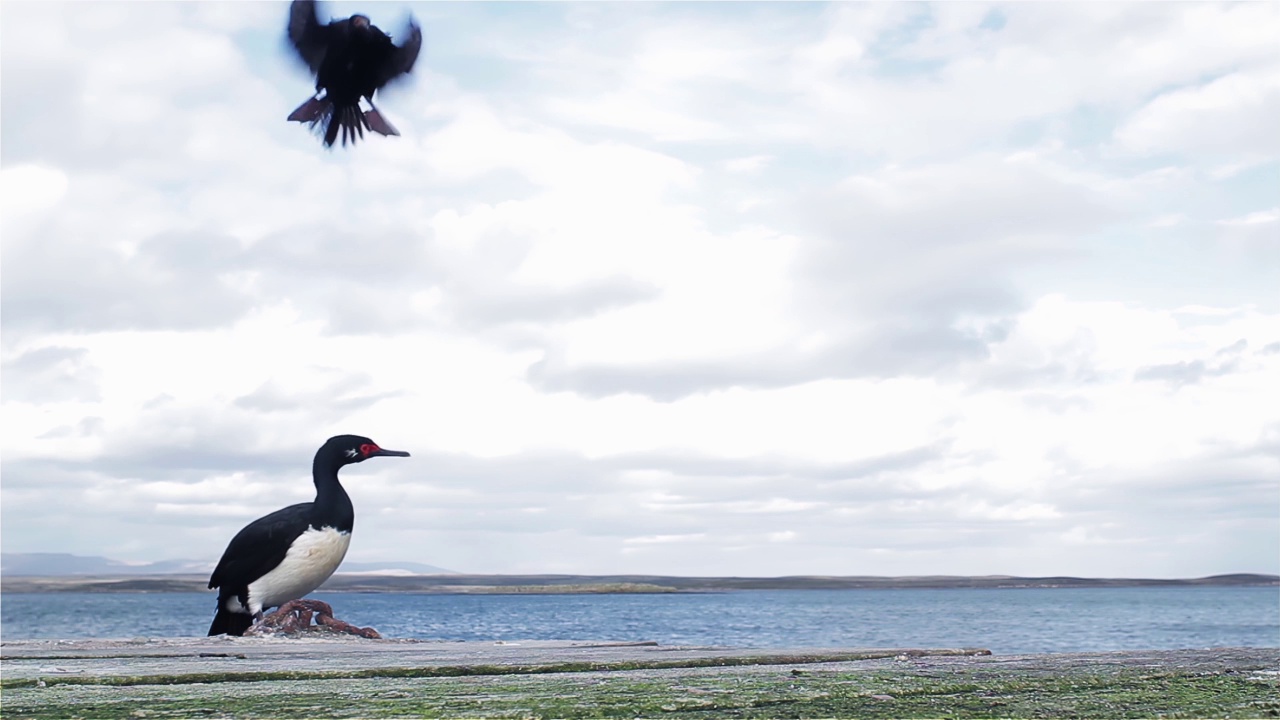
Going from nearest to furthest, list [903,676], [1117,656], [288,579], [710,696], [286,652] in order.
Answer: [710,696], [903,676], [1117,656], [286,652], [288,579]

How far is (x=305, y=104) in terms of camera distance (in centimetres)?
760

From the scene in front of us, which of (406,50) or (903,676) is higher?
(406,50)

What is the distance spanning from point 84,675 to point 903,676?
179 inches

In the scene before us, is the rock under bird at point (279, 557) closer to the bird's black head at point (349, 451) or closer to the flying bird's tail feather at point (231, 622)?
the flying bird's tail feather at point (231, 622)

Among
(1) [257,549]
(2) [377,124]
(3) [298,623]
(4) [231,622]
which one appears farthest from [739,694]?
(4) [231,622]

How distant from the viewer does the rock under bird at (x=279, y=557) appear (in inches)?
485

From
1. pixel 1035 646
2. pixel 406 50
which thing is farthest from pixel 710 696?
pixel 1035 646

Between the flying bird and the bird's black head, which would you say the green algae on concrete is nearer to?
the flying bird

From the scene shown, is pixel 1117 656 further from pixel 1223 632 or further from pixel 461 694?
pixel 1223 632

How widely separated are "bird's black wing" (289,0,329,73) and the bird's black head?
22.1ft

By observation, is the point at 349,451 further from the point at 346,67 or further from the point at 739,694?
the point at 739,694

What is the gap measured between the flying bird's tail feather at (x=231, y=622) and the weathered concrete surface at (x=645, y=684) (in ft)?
11.0

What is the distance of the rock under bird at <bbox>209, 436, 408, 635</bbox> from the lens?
12312 millimetres

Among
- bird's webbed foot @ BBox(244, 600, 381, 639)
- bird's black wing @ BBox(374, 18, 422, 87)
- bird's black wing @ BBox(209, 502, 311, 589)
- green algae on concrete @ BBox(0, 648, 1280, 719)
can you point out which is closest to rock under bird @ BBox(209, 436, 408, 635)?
bird's black wing @ BBox(209, 502, 311, 589)
